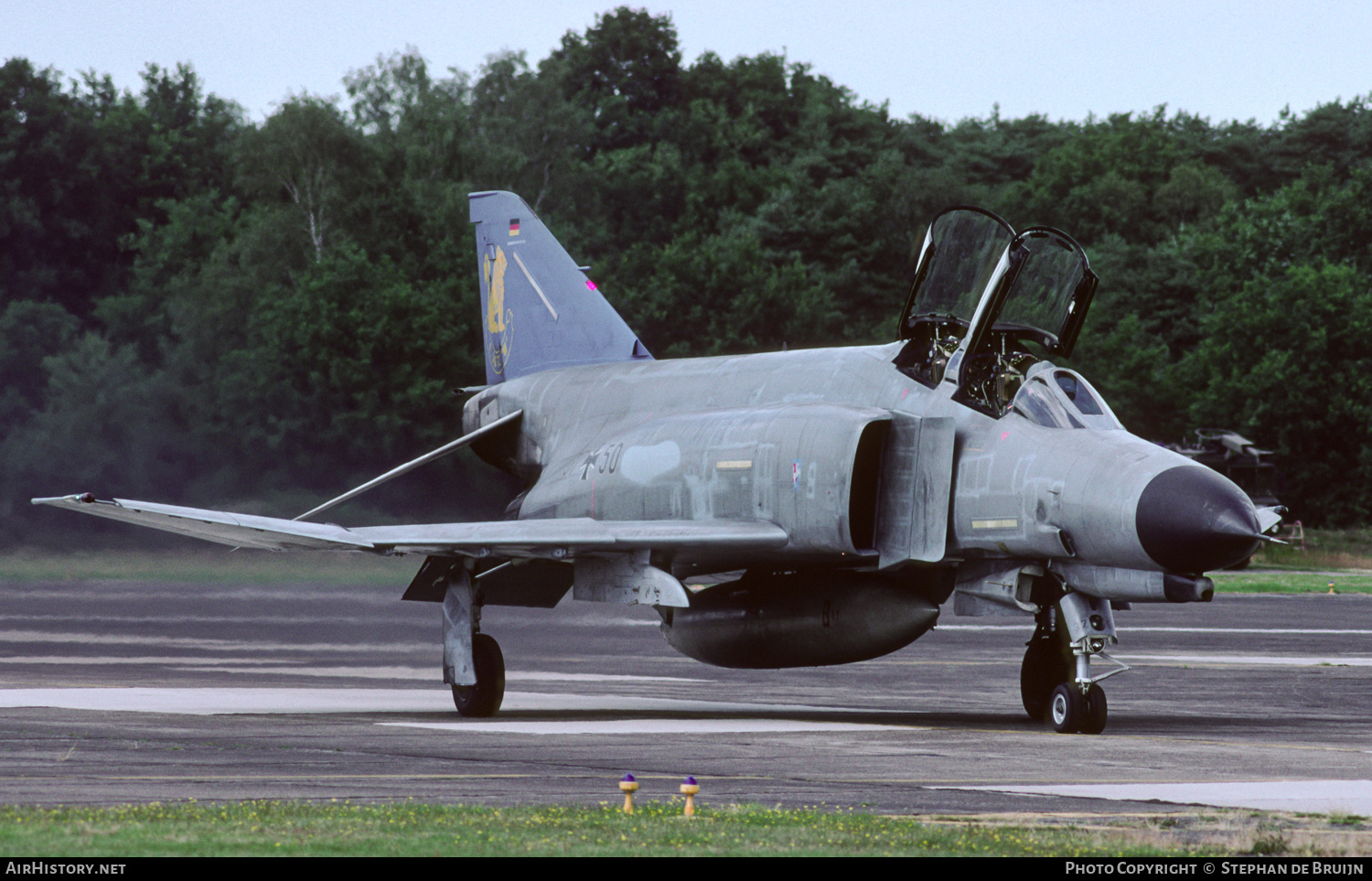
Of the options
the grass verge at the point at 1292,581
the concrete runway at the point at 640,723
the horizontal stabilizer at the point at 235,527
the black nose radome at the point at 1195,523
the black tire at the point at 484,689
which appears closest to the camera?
the concrete runway at the point at 640,723

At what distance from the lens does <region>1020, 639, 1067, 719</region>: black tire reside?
44.8 feet

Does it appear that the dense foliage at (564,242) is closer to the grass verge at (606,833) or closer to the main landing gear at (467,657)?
the main landing gear at (467,657)

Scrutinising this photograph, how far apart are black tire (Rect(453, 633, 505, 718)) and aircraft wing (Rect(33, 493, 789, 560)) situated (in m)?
0.90

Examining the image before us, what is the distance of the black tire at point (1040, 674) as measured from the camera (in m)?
13.7

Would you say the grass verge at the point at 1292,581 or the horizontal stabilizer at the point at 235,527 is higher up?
the horizontal stabilizer at the point at 235,527

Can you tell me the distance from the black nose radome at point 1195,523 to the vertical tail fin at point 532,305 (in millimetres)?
7529

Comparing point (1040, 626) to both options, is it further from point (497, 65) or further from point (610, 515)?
point (497, 65)

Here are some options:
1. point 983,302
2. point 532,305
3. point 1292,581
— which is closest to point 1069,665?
point 983,302

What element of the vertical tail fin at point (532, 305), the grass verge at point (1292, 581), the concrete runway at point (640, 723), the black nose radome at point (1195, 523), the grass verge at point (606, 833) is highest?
the vertical tail fin at point (532, 305)

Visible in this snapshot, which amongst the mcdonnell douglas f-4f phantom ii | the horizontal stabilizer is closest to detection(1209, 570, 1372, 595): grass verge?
the mcdonnell douglas f-4f phantom ii

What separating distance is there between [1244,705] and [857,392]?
15.7 feet

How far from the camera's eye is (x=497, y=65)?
70.8 meters

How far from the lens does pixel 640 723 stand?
540 inches

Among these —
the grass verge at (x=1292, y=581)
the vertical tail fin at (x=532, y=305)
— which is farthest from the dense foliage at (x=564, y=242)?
the vertical tail fin at (x=532, y=305)
